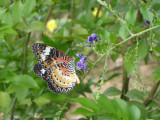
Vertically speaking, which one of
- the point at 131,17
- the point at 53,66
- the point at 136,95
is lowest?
the point at 136,95

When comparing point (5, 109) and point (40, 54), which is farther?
point (5, 109)

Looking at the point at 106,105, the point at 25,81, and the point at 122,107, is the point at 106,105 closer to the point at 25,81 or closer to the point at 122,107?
the point at 122,107

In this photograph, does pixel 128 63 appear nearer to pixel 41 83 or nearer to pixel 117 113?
pixel 117 113

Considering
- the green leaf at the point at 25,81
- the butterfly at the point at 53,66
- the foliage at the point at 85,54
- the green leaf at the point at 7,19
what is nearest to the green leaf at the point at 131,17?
the foliage at the point at 85,54

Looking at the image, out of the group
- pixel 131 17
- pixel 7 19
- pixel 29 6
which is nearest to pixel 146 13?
pixel 131 17

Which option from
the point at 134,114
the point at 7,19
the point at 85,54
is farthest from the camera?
the point at 85,54

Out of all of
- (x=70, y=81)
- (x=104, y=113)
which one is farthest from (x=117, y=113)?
(x=70, y=81)
